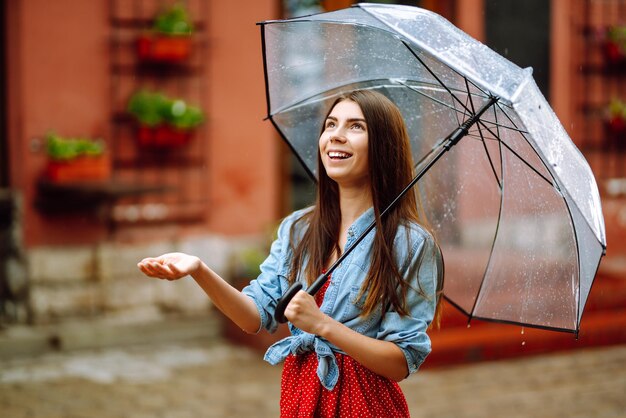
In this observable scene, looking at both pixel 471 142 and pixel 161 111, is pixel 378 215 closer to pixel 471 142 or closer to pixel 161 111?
pixel 471 142

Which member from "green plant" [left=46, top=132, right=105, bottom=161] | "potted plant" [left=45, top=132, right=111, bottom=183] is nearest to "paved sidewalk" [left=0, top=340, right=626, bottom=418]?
"potted plant" [left=45, top=132, right=111, bottom=183]

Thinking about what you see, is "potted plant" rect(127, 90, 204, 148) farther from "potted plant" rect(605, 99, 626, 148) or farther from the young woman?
"potted plant" rect(605, 99, 626, 148)

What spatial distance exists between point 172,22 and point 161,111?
67cm

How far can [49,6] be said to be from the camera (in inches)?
251

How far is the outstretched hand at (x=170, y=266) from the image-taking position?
7.44ft

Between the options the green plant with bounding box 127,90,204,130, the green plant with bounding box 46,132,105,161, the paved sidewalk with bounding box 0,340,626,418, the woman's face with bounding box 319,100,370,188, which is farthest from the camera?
the green plant with bounding box 127,90,204,130

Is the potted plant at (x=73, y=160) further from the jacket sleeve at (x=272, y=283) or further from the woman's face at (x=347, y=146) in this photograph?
the woman's face at (x=347, y=146)

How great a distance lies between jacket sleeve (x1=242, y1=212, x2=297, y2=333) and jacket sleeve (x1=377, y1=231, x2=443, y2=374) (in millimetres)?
340

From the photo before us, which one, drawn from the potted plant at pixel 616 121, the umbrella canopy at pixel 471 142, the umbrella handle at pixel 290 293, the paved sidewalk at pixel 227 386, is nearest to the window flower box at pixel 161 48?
the paved sidewalk at pixel 227 386

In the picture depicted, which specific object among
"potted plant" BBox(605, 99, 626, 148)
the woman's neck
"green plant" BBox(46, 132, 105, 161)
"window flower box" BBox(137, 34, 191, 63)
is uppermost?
"window flower box" BBox(137, 34, 191, 63)

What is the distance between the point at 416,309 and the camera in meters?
2.42

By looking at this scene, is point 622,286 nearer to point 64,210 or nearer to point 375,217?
point 64,210

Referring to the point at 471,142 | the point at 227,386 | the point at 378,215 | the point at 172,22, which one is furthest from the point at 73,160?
the point at 378,215

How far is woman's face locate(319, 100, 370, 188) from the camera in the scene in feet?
8.25
